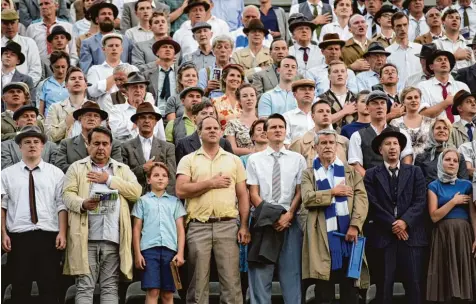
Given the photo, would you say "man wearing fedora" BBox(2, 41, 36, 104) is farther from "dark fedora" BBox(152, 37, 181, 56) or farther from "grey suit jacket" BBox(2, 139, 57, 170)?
"grey suit jacket" BBox(2, 139, 57, 170)

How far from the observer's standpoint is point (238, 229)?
14539 mm

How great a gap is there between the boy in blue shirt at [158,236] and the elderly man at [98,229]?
0.37ft

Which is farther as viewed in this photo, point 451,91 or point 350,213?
point 451,91

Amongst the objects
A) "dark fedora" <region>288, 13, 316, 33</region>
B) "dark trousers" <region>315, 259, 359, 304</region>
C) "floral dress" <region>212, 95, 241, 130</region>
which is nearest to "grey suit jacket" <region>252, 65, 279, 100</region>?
"floral dress" <region>212, 95, 241, 130</region>

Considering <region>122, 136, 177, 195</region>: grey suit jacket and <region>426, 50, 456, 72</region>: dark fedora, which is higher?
<region>426, 50, 456, 72</region>: dark fedora

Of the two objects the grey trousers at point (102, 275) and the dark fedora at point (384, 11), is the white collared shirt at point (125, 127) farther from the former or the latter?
the dark fedora at point (384, 11)

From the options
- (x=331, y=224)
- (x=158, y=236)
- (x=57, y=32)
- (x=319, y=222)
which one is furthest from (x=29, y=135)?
(x=57, y=32)

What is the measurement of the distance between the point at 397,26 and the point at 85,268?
23.7 feet

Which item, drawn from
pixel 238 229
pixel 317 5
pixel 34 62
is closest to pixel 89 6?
pixel 34 62

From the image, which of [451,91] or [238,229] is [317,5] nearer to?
[451,91]

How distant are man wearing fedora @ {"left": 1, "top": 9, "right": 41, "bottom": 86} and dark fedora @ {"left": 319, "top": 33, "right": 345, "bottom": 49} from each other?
400cm

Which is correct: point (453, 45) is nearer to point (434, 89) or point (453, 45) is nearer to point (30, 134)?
point (434, 89)

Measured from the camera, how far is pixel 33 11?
21.7 m

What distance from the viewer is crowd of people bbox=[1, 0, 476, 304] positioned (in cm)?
1435
